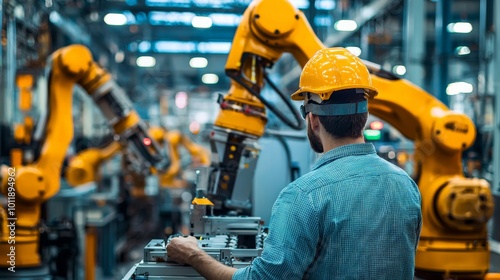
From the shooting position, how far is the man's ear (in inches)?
91.4

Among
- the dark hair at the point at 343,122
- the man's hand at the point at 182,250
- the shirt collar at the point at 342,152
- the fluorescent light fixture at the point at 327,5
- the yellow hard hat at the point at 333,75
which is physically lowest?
the man's hand at the point at 182,250

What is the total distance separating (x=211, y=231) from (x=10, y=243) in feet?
10.3

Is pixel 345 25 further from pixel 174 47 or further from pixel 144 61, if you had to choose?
pixel 144 61

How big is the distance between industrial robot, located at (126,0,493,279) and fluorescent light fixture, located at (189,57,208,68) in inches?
732

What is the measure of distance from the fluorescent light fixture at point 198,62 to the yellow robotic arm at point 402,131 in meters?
18.6

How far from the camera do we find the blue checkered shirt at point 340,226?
2125 millimetres

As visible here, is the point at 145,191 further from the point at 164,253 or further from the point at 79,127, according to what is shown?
the point at 164,253

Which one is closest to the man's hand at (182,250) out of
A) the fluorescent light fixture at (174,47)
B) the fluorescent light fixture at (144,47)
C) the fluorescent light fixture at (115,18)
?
the fluorescent light fixture at (115,18)

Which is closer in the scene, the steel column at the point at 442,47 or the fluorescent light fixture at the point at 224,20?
the steel column at the point at 442,47

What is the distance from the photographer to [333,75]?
2.33 meters

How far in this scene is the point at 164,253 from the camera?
2.82 meters

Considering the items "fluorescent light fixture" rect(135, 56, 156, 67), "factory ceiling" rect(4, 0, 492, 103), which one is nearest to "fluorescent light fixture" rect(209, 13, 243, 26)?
"factory ceiling" rect(4, 0, 492, 103)

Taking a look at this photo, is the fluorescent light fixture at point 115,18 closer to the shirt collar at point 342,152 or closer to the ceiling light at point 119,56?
the ceiling light at point 119,56

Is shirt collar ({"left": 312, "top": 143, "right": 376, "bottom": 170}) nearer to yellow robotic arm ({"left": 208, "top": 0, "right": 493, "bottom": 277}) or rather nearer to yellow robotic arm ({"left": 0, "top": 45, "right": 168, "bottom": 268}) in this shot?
yellow robotic arm ({"left": 208, "top": 0, "right": 493, "bottom": 277})
